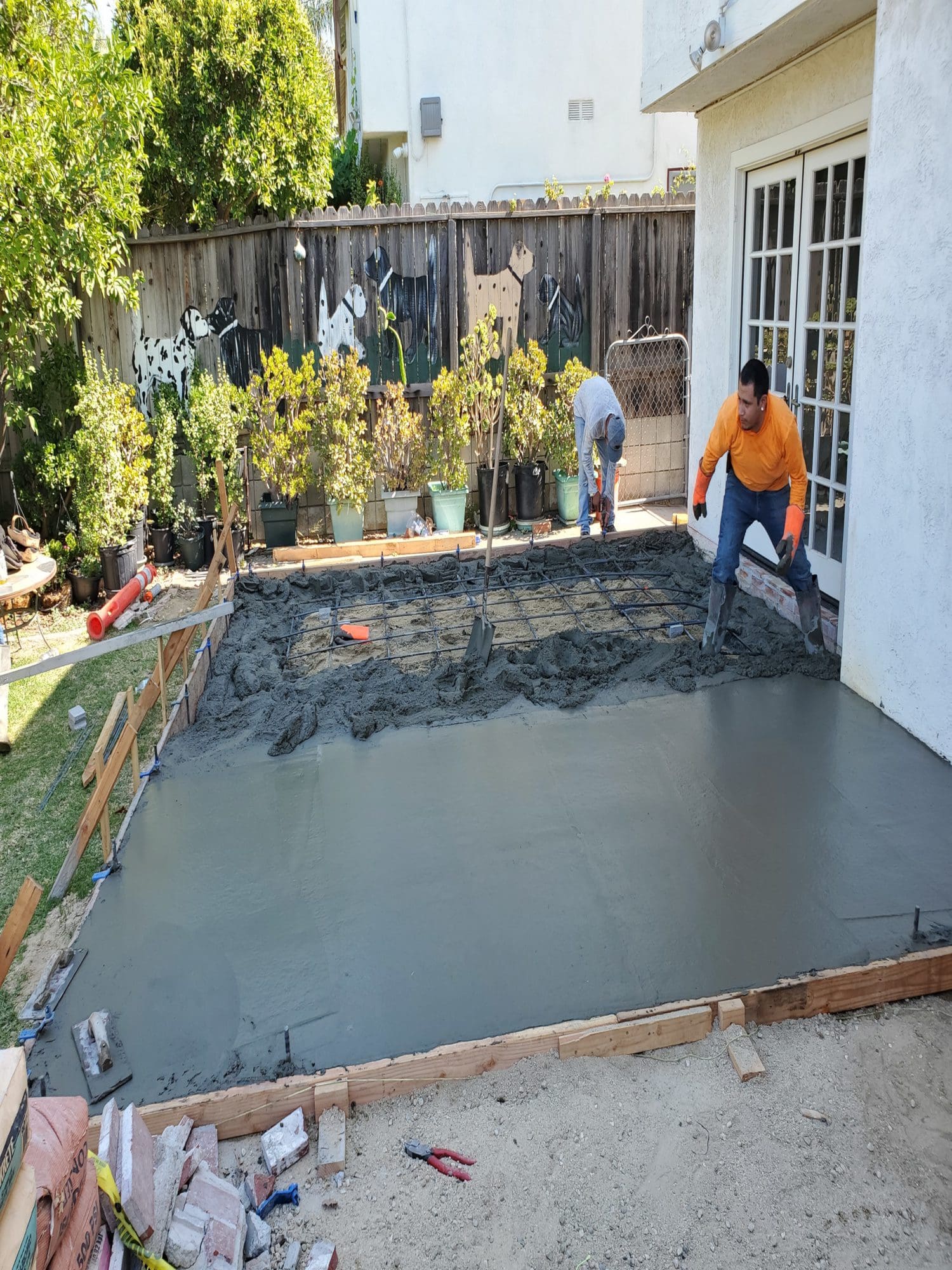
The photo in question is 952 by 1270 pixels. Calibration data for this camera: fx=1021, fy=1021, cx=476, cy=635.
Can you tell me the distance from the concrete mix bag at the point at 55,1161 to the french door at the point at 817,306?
4.55m

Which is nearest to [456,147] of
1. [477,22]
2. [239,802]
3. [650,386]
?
[477,22]

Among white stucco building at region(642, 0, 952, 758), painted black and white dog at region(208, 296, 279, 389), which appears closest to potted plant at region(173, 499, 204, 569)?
painted black and white dog at region(208, 296, 279, 389)

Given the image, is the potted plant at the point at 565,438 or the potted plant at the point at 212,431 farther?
the potted plant at the point at 565,438

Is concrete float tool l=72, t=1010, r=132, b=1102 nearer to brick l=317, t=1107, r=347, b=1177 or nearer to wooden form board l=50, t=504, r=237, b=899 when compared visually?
brick l=317, t=1107, r=347, b=1177

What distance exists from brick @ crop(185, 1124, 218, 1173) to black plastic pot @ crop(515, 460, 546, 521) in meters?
7.41

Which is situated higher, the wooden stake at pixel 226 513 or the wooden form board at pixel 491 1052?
the wooden stake at pixel 226 513

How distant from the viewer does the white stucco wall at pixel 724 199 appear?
19.5 ft

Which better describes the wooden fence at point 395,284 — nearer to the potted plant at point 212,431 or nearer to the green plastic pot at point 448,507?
the potted plant at point 212,431

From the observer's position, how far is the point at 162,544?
9344 millimetres

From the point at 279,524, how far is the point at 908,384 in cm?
598

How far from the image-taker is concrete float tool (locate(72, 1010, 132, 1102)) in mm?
3072

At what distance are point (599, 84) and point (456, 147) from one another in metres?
2.46

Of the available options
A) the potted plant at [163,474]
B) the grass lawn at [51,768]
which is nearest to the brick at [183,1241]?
the grass lawn at [51,768]

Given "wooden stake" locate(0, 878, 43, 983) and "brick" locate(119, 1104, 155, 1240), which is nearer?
"brick" locate(119, 1104, 155, 1240)
